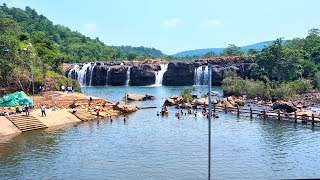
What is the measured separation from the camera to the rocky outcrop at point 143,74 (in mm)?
119062

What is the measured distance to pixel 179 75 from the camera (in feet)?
387

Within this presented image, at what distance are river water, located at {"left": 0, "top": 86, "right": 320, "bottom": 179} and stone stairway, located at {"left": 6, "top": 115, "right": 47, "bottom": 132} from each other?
154 cm

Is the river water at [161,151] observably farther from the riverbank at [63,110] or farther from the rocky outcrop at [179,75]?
the rocky outcrop at [179,75]

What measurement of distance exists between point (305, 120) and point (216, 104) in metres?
18.1

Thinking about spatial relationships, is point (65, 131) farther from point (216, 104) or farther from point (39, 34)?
point (39, 34)

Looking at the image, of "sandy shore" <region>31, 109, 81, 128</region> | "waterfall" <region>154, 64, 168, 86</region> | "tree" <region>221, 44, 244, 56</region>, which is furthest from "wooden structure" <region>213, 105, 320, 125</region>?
"tree" <region>221, 44, 244, 56</region>

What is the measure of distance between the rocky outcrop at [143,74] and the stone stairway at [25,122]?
76.0 metres

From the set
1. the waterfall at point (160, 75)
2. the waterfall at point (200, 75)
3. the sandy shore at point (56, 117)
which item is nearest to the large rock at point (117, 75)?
the waterfall at point (160, 75)

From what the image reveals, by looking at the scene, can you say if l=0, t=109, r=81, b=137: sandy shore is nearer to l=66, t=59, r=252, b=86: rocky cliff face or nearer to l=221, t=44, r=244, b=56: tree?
l=66, t=59, r=252, b=86: rocky cliff face

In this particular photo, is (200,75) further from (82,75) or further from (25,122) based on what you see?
(25,122)

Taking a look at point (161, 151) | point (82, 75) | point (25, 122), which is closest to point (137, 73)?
point (82, 75)

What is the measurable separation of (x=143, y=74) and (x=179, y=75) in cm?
1077

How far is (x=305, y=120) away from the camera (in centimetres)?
4422

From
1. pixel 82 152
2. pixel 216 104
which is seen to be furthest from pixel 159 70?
pixel 82 152
